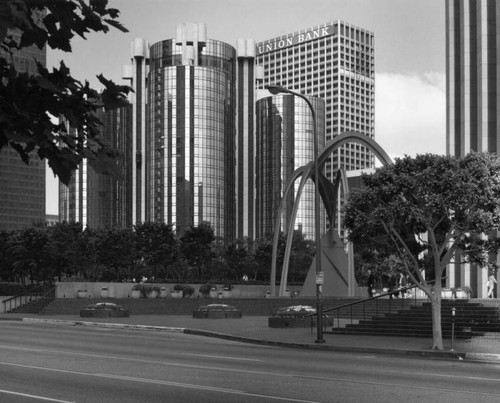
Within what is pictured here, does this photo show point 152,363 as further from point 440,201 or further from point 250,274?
point 250,274

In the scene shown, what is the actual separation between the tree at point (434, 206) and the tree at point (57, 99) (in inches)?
850

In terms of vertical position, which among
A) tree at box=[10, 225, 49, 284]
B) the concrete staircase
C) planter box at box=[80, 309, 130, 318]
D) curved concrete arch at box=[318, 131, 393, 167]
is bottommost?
planter box at box=[80, 309, 130, 318]

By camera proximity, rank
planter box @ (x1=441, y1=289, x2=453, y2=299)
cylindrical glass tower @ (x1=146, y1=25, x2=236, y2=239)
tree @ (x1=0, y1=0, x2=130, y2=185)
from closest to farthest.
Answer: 1. tree @ (x1=0, y1=0, x2=130, y2=185)
2. planter box @ (x1=441, y1=289, x2=453, y2=299)
3. cylindrical glass tower @ (x1=146, y1=25, x2=236, y2=239)

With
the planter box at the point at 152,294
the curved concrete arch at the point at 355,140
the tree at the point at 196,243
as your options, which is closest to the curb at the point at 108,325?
the planter box at the point at 152,294

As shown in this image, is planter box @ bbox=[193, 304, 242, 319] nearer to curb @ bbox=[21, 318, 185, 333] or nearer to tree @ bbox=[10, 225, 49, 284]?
curb @ bbox=[21, 318, 185, 333]

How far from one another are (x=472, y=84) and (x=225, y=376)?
68.8m

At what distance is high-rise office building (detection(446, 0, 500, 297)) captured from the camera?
250 ft

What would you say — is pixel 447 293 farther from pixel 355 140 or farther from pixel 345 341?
pixel 345 341

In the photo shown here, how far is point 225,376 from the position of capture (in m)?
17.3

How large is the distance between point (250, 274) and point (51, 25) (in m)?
118

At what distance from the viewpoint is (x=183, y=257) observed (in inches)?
3944

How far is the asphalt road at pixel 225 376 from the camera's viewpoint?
46.2 ft

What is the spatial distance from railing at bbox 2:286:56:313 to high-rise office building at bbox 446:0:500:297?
39143 millimetres

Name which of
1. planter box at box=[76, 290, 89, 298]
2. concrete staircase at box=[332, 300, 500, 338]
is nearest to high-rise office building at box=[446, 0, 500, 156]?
planter box at box=[76, 290, 89, 298]
